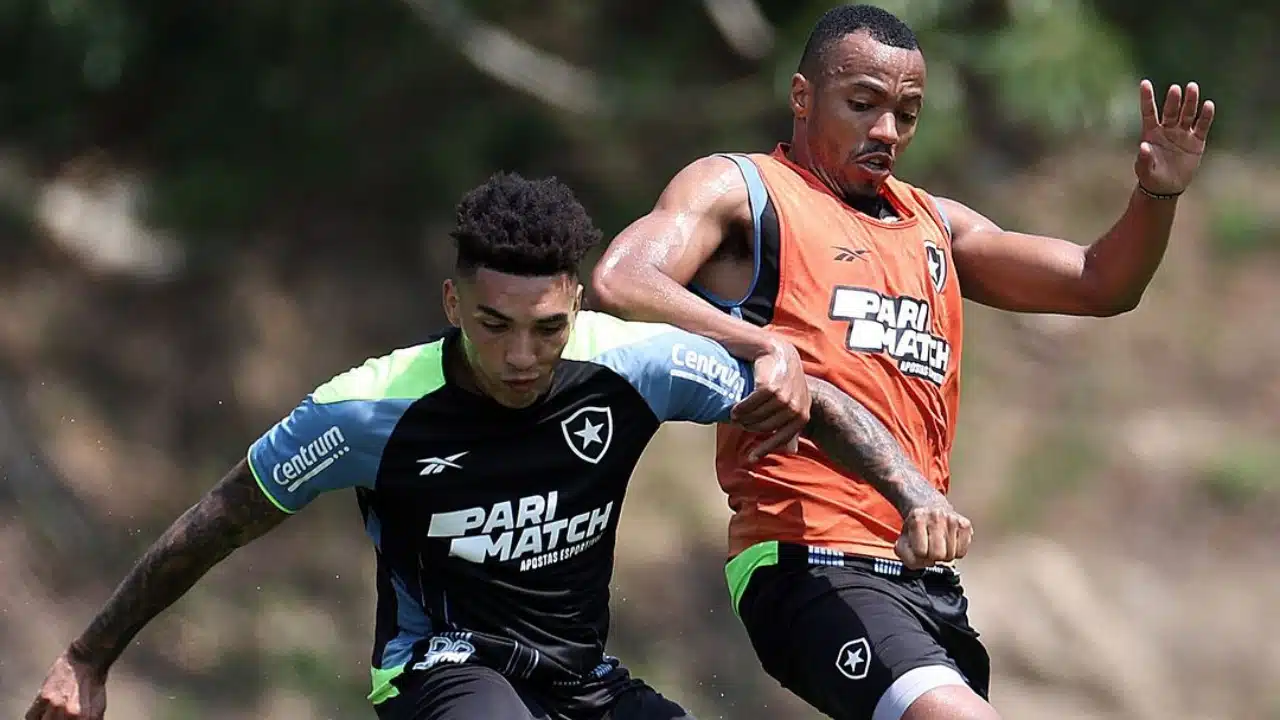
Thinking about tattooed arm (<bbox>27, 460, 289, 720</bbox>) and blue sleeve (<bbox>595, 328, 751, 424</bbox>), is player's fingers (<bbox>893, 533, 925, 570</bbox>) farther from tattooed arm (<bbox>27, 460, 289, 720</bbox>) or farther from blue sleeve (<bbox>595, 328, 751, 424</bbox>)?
tattooed arm (<bbox>27, 460, 289, 720</bbox>)

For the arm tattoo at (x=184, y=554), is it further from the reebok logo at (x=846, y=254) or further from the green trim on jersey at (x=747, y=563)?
the reebok logo at (x=846, y=254)

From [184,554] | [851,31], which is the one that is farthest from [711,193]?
[184,554]

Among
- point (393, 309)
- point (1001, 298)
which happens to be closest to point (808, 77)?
point (1001, 298)

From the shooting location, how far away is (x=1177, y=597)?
38.6 ft

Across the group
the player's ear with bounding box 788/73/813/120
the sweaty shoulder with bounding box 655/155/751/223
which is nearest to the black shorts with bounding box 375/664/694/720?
the sweaty shoulder with bounding box 655/155/751/223

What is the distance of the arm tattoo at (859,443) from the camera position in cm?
451

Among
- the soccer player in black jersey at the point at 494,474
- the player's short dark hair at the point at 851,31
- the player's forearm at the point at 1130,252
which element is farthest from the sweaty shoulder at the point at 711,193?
the player's forearm at the point at 1130,252

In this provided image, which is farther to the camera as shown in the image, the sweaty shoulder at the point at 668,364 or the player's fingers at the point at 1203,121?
the player's fingers at the point at 1203,121

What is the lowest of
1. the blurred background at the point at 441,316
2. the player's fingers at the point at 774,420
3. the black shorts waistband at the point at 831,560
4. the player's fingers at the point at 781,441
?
the black shorts waistband at the point at 831,560

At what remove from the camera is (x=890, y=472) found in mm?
4520

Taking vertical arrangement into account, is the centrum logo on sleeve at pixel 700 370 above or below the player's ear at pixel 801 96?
below

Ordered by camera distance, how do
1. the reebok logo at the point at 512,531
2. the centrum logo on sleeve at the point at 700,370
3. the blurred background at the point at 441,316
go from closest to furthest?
the reebok logo at the point at 512,531 → the centrum logo on sleeve at the point at 700,370 → the blurred background at the point at 441,316

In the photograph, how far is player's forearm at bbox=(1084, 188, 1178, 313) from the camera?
17.5 ft

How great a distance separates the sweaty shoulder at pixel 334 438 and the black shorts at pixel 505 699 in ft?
1.53
